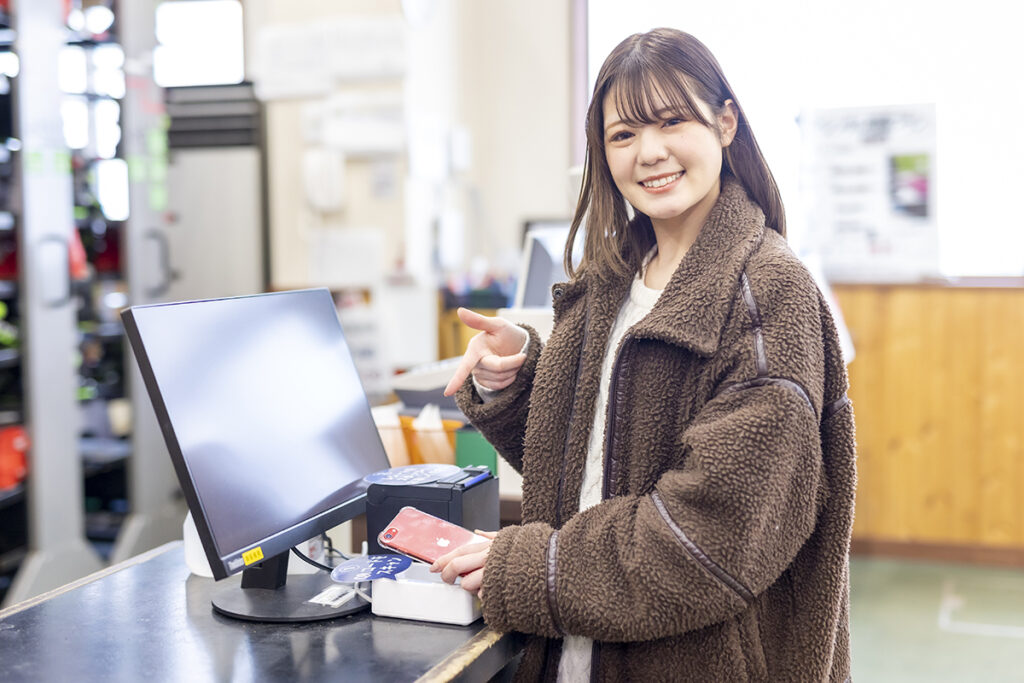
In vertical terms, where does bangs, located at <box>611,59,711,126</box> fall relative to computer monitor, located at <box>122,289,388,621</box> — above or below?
above

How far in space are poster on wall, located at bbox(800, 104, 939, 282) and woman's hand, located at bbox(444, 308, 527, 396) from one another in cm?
327

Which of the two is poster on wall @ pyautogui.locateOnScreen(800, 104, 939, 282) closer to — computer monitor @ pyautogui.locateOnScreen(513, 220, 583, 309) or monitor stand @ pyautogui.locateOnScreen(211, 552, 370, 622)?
computer monitor @ pyautogui.locateOnScreen(513, 220, 583, 309)

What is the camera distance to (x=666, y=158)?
3.99 ft

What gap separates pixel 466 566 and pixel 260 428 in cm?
32

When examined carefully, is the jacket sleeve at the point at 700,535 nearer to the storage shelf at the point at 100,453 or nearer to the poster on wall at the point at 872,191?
the storage shelf at the point at 100,453

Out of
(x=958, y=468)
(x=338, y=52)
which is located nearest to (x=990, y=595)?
(x=958, y=468)

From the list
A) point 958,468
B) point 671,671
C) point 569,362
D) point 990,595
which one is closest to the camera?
point 671,671

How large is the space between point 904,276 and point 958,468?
85 cm

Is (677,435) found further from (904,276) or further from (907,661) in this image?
(904,276)

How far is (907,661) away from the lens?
3225mm

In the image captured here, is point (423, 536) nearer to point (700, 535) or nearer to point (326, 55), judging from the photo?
point (700, 535)

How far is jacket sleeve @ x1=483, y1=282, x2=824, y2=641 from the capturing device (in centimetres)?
104

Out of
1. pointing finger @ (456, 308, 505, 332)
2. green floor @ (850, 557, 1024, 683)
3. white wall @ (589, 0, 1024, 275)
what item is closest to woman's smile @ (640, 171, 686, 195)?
pointing finger @ (456, 308, 505, 332)

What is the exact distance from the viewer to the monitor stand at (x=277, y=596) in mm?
1202
